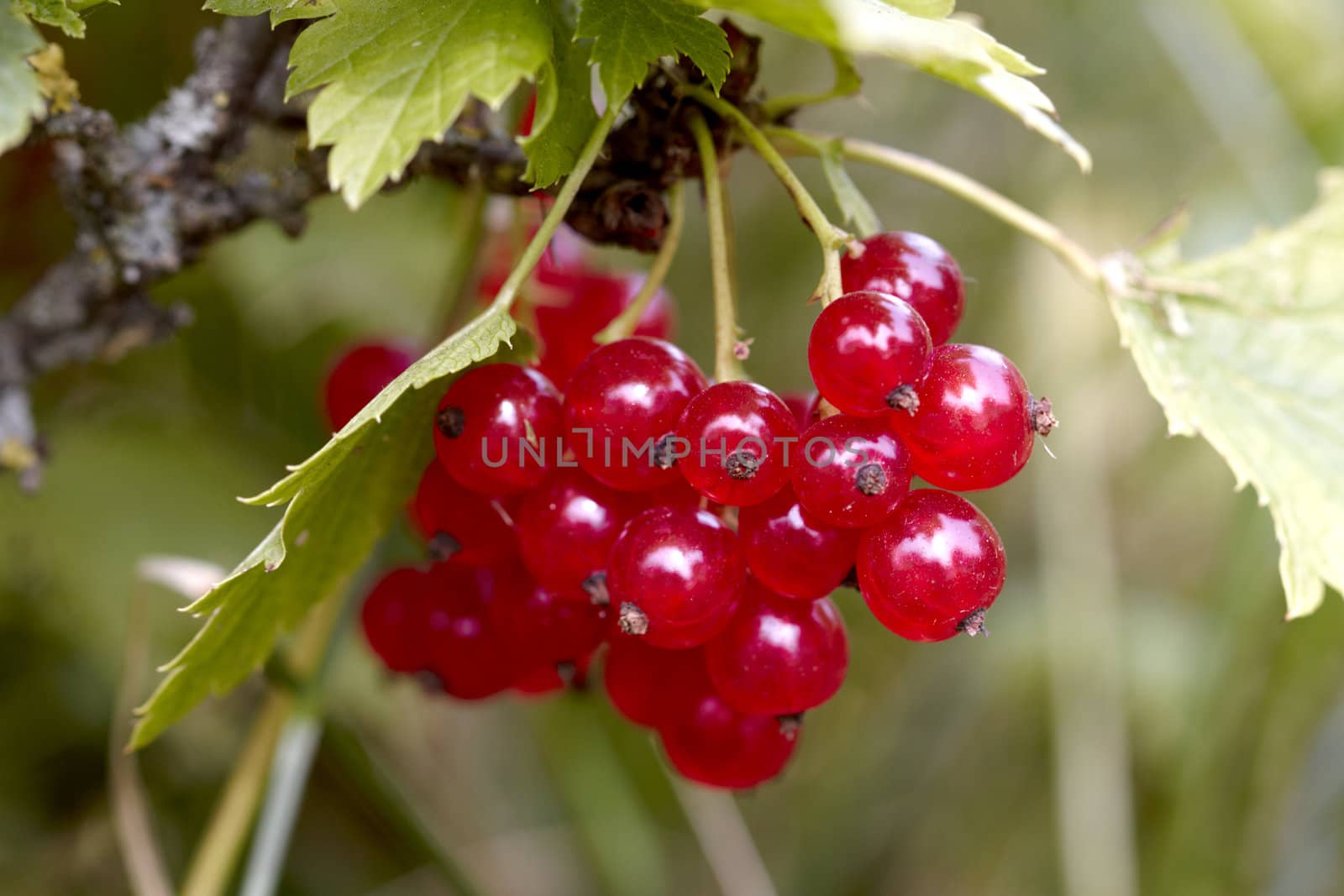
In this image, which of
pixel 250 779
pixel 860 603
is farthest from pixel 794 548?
pixel 860 603

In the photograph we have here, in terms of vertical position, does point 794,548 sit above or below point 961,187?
below

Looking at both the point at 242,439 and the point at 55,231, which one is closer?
the point at 55,231

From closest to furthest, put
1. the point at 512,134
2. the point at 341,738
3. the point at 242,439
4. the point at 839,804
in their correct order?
the point at 512,134, the point at 341,738, the point at 242,439, the point at 839,804

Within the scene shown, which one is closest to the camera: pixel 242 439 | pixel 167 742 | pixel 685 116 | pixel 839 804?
pixel 685 116

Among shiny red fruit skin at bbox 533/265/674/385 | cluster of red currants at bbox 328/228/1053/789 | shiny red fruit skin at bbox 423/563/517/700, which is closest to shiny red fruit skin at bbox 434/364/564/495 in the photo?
cluster of red currants at bbox 328/228/1053/789

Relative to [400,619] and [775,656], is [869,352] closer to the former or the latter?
[775,656]

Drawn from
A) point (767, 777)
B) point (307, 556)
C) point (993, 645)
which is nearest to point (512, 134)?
point (307, 556)

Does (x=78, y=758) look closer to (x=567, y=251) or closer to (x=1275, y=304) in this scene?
(x=567, y=251)
